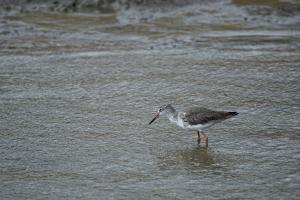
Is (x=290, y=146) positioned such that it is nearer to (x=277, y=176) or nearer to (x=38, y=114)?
(x=277, y=176)

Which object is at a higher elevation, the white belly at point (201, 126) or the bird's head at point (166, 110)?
the bird's head at point (166, 110)

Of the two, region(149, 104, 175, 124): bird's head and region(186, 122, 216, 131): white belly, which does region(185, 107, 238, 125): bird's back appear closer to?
region(186, 122, 216, 131): white belly

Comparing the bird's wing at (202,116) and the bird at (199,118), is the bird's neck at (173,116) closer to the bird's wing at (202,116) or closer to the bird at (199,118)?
the bird at (199,118)

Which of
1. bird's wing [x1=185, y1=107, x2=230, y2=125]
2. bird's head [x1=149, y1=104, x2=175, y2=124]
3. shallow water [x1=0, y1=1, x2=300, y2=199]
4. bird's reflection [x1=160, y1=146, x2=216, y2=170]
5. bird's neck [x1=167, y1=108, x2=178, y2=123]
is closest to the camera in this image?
shallow water [x1=0, y1=1, x2=300, y2=199]

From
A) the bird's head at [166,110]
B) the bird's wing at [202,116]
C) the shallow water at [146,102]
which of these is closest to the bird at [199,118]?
the bird's wing at [202,116]

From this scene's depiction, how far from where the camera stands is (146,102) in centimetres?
1230

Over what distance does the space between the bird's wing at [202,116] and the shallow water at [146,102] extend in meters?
0.42

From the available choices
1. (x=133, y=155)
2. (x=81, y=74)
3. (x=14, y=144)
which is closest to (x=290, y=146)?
(x=133, y=155)

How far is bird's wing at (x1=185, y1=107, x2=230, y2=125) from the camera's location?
9.90 metres

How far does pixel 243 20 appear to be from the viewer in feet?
65.4

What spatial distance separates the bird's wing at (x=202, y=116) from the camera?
32.5ft

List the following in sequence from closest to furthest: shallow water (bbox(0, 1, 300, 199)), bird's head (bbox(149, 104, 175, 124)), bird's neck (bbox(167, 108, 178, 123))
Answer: shallow water (bbox(0, 1, 300, 199)) → bird's neck (bbox(167, 108, 178, 123)) → bird's head (bbox(149, 104, 175, 124))

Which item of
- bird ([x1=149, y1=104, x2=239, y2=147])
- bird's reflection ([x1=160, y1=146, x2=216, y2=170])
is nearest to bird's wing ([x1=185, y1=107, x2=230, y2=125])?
bird ([x1=149, y1=104, x2=239, y2=147])

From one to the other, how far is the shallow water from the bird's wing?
1.36 ft
